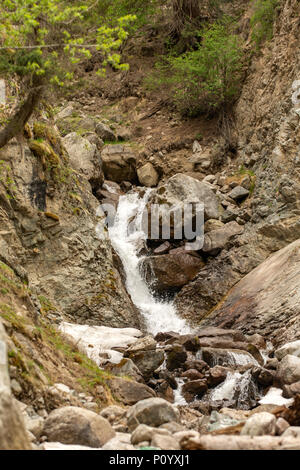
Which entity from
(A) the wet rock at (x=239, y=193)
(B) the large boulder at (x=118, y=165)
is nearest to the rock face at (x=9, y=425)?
(A) the wet rock at (x=239, y=193)

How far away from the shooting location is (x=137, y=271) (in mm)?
15438

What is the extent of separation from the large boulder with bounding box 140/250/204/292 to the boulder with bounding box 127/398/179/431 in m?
10.00

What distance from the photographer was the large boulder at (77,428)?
4062mm

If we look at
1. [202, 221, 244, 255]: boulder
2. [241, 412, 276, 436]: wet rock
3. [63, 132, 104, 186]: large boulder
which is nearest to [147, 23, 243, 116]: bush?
[63, 132, 104, 186]: large boulder

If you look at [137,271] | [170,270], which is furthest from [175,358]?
[137,271]

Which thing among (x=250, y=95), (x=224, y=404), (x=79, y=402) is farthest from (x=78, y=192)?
(x=250, y=95)

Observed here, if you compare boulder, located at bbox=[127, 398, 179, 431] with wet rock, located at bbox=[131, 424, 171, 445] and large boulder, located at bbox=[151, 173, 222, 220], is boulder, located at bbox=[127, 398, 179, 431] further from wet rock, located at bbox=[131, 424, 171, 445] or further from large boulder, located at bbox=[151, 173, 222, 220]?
large boulder, located at bbox=[151, 173, 222, 220]

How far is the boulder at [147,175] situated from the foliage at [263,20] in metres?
7.34

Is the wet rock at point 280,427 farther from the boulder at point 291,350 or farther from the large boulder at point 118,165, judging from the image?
the large boulder at point 118,165

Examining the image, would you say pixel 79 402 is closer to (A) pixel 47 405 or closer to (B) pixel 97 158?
(A) pixel 47 405

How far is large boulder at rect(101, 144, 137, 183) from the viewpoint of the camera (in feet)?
68.8

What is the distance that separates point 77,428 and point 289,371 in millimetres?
4687

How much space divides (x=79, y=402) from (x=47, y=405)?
65cm
